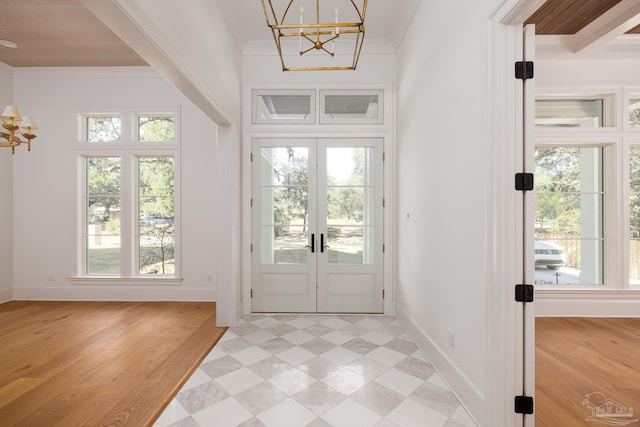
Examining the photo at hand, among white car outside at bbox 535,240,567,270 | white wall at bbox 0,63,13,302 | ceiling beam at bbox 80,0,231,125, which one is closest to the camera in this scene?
Answer: ceiling beam at bbox 80,0,231,125

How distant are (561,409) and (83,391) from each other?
3.43 m

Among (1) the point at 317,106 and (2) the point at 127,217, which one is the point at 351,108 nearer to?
(1) the point at 317,106

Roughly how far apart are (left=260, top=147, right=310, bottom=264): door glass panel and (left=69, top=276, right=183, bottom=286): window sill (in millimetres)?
1663

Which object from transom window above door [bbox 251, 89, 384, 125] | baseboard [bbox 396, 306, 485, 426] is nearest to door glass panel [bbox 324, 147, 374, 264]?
transom window above door [bbox 251, 89, 384, 125]

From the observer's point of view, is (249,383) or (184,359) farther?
(184,359)

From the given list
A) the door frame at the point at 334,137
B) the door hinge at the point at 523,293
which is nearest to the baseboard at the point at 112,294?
the door frame at the point at 334,137

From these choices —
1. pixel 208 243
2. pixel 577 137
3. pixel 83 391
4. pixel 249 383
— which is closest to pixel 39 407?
pixel 83 391

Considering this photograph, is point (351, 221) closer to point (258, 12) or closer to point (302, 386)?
point (302, 386)

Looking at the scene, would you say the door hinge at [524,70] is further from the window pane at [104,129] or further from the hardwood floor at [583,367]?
the window pane at [104,129]

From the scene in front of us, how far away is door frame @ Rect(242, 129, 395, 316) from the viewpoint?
388 centimetres

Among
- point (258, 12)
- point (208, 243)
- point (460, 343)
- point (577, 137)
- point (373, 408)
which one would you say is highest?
point (258, 12)

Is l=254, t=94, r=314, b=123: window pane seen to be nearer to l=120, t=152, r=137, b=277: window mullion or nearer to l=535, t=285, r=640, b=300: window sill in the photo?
l=120, t=152, r=137, b=277: window mullion

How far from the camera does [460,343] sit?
212 cm

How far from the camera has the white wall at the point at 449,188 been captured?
1.86 m
